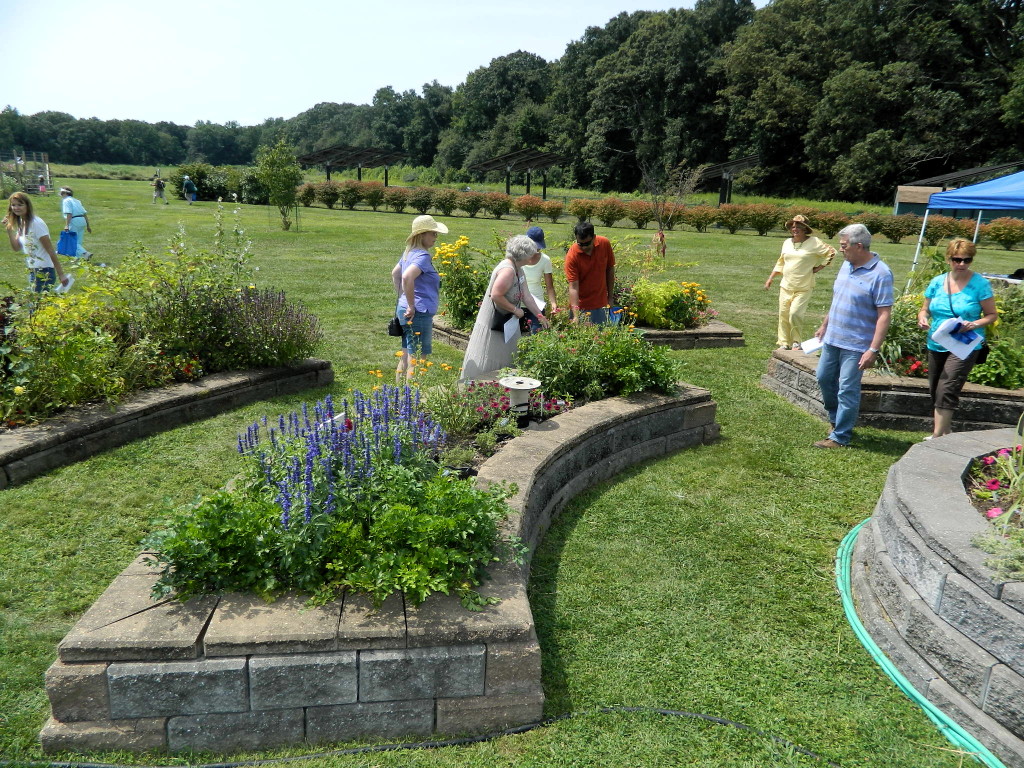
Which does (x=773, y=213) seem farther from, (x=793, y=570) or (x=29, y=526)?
(x=29, y=526)

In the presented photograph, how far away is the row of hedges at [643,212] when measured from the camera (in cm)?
2586

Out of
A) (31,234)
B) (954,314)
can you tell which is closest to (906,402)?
(954,314)

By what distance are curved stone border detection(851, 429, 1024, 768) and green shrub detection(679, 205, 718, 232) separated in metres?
25.7

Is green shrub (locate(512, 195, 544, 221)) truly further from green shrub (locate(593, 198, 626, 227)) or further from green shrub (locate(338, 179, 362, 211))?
green shrub (locate(338, 179, 362, 211))

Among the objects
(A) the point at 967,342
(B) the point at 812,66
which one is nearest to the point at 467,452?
(A) the point at 967,342

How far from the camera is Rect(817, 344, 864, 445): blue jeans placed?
17.5ft

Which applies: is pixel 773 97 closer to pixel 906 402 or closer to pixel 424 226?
pixel 906 402

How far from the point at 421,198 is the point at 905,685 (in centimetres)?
3094

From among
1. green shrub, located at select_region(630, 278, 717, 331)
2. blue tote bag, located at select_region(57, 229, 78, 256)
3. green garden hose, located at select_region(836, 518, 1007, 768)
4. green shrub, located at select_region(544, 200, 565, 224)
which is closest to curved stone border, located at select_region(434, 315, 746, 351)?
green shrub, located at select_region(630, 278, 717, 331)

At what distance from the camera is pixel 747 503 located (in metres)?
4.62

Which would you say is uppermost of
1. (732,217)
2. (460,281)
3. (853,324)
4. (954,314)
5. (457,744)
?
(732,217)

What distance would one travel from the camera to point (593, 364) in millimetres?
5352

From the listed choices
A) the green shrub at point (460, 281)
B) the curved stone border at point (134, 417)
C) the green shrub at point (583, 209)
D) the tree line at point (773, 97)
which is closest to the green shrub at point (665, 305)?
the green shrub at point (460, 281)

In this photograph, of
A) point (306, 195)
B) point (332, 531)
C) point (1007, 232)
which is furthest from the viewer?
point (306, 195)
